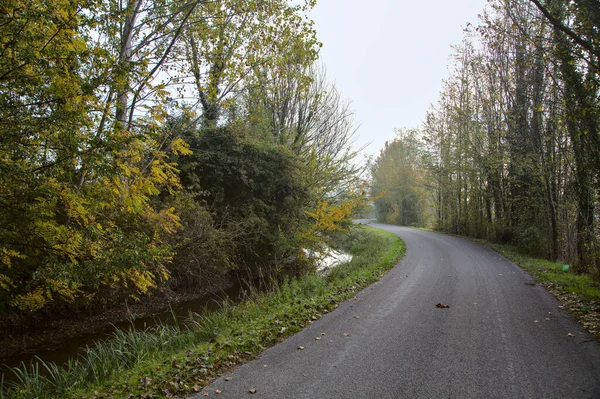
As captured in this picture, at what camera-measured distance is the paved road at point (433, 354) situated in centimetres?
410

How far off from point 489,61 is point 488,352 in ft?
63.4

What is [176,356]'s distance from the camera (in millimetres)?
5055

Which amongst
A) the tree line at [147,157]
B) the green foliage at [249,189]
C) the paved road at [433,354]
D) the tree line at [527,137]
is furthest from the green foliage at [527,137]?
the green foliage at [249,189]

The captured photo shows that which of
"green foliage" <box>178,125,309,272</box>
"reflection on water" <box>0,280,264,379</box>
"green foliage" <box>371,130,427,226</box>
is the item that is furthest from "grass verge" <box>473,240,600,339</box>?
"green foliage" <box>371,130,427,226</box>

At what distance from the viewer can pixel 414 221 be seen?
43406 mm

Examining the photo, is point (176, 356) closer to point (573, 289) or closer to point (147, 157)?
point (147, 157)

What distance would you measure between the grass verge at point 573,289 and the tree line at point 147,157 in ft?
23.4

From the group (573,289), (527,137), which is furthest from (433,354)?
(527,137)

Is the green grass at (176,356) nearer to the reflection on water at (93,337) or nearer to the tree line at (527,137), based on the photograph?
the reflection on water at (93,337)

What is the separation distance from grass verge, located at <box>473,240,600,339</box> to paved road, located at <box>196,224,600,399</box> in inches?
11.1

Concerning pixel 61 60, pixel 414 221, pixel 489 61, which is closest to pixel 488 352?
pixel 61 60

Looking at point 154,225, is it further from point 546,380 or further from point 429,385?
point 546,380

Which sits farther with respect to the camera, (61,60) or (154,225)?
(154,225)

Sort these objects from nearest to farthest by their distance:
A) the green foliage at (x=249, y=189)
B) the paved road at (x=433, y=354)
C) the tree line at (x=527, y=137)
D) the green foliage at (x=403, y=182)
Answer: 1. the paved road at (x=433, y=354)
2. the tree line at (x=527, y=137)
3. the green foliage at (x=249, y=189)
4. the green foliage at (x=403, y=182)
